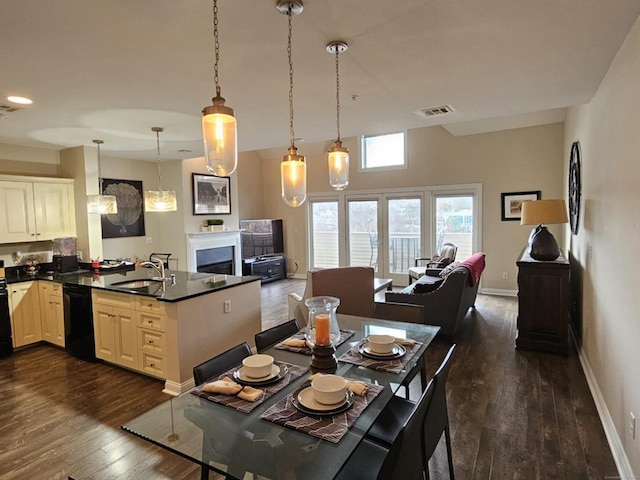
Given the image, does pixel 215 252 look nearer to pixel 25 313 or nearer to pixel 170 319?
pixel 25 313

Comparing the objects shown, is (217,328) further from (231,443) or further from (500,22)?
(500,22)

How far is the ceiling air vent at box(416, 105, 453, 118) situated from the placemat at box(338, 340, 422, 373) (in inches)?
95.7

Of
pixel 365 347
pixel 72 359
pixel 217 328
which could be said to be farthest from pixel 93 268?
pixel 365 347

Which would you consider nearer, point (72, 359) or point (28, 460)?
point (28, 460)

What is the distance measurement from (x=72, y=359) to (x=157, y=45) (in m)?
3.52

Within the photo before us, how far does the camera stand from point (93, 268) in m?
4.73

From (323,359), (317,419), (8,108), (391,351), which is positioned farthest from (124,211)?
(317,419)

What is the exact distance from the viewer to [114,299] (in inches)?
141

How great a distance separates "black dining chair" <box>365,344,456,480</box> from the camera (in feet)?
5.33

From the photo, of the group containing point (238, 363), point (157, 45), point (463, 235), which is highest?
point (157, 45)

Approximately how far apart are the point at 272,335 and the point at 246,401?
2.72 ft

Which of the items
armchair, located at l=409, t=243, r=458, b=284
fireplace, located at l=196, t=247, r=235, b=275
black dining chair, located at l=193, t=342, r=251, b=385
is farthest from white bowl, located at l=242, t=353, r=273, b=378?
fireplace, located at l=196, t=247, r=235, b=275

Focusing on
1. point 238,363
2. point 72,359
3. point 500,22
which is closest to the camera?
point 500,22

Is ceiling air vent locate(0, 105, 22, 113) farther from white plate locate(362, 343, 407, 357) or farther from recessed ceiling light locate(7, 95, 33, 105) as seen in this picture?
white plate locate(362, 343, 407, 357)
